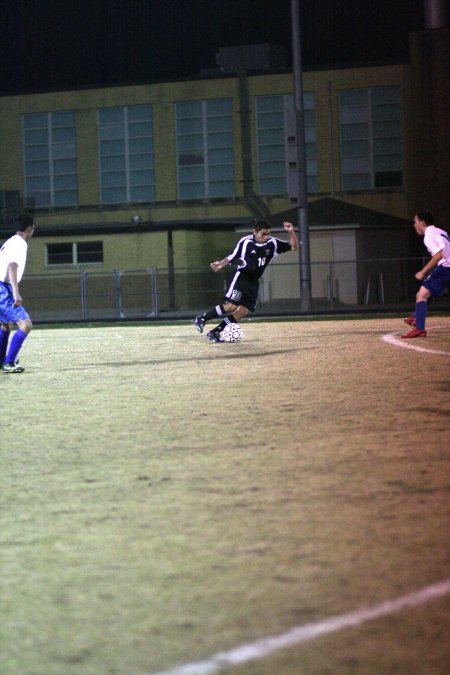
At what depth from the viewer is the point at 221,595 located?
195 inches

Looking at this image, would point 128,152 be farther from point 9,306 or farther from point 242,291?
point 9,306

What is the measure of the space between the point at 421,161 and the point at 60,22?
18.9 metres

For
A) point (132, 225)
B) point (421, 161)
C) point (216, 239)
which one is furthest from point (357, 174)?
point (132, 225)

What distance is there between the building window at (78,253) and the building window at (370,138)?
10655mm

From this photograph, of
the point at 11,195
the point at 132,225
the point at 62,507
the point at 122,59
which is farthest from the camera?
the point at 122,59

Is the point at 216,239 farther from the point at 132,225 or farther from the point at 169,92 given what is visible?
the point at 169,92

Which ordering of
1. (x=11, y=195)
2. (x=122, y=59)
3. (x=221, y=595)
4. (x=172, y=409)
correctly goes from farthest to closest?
(x=122, y=59), (x=11, y=195), (x=172, y=409), (x=221, y=595)

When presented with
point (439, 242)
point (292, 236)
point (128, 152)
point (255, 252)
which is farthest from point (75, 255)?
point (439, 242)

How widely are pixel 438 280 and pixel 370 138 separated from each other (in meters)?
33.1

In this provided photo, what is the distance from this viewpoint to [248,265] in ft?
65.6

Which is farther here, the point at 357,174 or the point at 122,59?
the point at 122,59

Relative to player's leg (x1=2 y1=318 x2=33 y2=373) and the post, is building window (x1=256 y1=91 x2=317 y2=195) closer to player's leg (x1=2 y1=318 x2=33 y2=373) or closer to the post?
the post

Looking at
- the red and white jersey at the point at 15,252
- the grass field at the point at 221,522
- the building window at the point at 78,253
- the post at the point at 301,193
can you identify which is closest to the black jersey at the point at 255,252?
the red and white jersey at the point at 15,252

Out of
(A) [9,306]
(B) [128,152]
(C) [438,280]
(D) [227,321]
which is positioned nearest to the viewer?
(A) [9,306]
